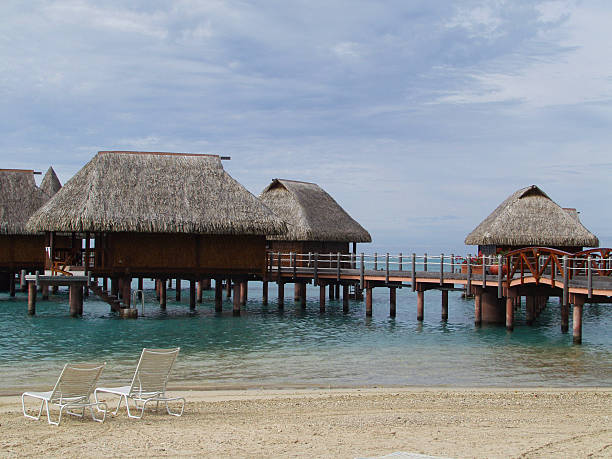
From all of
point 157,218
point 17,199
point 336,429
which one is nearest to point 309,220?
point 157,218

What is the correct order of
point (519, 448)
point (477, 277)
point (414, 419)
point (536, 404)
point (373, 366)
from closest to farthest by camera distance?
point (519, 448) → point (414, 419) → point (536, 404) → point (373, 366) → point (477, 277)

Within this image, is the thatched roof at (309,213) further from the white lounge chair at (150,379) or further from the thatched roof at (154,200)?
the white lounge chair at (150,379)

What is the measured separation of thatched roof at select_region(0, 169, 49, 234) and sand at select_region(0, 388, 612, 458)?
A: 2396cm

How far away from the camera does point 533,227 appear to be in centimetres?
3456

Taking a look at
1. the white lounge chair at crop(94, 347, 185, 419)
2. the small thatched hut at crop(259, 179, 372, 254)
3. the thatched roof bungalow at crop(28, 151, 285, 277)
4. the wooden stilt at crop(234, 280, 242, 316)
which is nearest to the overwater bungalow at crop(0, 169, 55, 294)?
the thatched roof bungalow at crop(28, 151, 285, 277)

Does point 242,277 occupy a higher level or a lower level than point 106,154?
lower

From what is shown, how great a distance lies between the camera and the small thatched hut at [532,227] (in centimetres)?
3428

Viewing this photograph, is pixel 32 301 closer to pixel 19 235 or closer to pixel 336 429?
pixel 19 235

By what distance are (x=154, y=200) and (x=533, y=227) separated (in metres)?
17.4

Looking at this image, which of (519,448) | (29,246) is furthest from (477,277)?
(29,246)

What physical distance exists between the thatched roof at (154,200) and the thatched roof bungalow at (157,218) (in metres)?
0.04

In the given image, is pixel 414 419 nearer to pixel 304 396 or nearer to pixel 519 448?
pixel 519 448

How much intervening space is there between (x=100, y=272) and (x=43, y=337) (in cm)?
538

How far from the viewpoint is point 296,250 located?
123 ft
